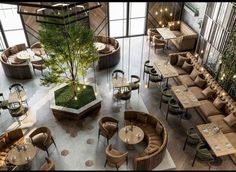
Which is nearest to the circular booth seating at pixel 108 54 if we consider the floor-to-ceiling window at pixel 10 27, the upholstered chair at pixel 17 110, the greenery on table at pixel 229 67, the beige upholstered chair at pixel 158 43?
the beige upholstered chair at pixel 158 43

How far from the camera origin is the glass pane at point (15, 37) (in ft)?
41.9

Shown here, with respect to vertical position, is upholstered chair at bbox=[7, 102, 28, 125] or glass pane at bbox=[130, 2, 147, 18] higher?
glass pane at bbox=[130, 2, 147, 18]

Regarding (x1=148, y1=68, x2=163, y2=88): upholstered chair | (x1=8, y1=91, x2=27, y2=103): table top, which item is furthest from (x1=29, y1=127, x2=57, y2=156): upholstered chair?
(x1=148, y1=68, x2=163, y2=88): upholstered chair

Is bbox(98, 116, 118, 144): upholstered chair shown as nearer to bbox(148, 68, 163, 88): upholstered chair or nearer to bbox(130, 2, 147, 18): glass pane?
bbox(148, 68, 163, 88): upholstered chair

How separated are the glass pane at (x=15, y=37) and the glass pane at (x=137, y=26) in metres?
5.72

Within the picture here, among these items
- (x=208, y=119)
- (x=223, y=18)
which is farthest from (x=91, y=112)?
(x=223, y=18)

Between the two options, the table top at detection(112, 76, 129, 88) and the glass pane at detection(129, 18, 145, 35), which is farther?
the glass pane at detection(129, 18, 145, 35)

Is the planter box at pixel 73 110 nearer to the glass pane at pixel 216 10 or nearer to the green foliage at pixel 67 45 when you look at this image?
the green foliage at pixel 67 45

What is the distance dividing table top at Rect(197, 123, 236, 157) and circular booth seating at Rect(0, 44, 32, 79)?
738 centimetres

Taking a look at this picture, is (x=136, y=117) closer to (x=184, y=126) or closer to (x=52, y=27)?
(x=184, y=126)

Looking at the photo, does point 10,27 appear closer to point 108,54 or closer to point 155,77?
point 108,54

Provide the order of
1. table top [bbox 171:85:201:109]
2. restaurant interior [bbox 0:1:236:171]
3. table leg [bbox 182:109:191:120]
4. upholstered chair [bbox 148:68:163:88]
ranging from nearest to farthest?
restaurant interior [bbox 0:1:236:171] < table top [bbox 171:85:201:109] < table leg [bbox 182:109:191:120] < upholstered chair [bbox 148:68:163:88]

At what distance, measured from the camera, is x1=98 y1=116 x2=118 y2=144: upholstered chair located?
26.3 feet

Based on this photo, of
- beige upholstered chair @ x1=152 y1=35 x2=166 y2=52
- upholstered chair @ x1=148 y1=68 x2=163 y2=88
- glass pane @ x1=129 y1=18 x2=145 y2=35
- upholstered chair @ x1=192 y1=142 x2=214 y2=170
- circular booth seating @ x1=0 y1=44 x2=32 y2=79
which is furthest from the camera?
glass pane @ x1=129 y1=18 x2=145 y2=35
